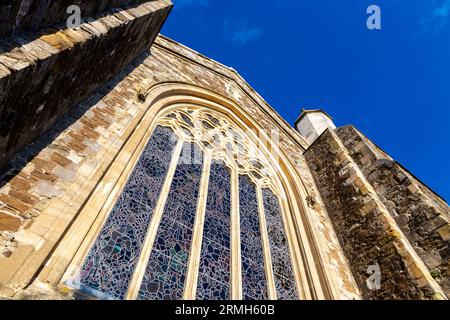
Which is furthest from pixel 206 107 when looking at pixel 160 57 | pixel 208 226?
pixel 208 226

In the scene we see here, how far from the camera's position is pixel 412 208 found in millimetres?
5086

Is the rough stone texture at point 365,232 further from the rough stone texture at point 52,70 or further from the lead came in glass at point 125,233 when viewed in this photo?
the rough stone texture at point 52,70

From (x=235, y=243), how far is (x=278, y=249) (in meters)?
1.02

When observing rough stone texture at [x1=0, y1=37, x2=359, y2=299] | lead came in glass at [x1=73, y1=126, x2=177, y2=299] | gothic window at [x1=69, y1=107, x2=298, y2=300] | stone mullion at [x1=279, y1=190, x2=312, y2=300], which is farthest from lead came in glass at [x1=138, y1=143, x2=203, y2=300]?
stone mullion at [x1=279, y1=190, x2=312, y2=300]

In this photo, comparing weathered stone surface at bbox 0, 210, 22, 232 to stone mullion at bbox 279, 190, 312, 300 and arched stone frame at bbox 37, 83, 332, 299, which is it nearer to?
arched stone frame at bbox 37, 83, 332, 299

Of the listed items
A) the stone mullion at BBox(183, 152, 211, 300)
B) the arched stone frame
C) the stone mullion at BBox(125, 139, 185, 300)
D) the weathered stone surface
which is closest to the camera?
the weathered stone surface

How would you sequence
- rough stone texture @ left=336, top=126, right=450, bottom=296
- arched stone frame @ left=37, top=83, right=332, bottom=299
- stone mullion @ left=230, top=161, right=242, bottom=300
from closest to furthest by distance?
arched stone frame @ left=37, top=83, right=332, bottom=299 → stone mullion @ left=230, top=161, right=242, bottom=300 → rough stone texture @ left=336, top=126, right=450, bottom=296

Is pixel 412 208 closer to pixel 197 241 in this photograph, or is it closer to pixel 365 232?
pixel 365 232

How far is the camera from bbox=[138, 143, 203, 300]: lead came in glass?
325cm

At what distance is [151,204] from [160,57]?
3.96 m

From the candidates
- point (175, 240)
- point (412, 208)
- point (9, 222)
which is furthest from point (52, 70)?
point (412, 208)

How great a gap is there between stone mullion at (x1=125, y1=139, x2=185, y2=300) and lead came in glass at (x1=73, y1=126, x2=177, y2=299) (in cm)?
5

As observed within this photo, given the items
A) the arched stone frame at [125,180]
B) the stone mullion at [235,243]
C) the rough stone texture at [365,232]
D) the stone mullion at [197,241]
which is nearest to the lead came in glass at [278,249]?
the arched stone frame at [125,180]

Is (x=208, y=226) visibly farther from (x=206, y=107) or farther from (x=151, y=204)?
(x=206, y=107)
